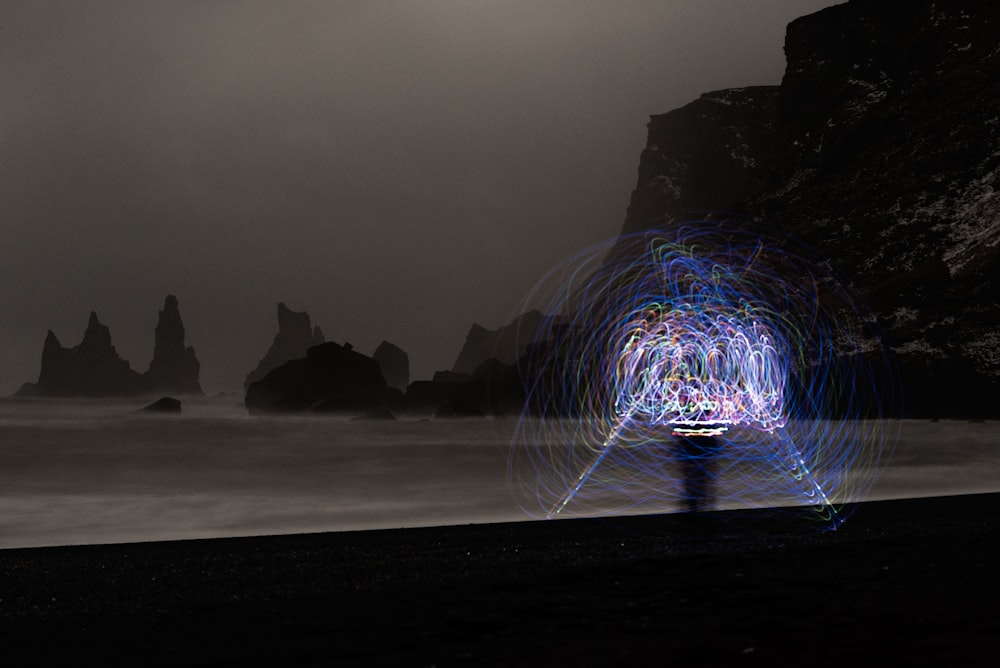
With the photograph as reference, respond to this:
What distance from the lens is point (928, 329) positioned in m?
130

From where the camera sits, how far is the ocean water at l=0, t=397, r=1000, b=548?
39844 millimetres

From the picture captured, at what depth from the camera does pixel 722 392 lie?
37.2 m

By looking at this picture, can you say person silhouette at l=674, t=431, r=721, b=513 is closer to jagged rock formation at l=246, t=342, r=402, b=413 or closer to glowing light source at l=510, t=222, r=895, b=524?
glowing light source at l=510, t=222, r=895, b=524

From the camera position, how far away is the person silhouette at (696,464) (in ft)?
121

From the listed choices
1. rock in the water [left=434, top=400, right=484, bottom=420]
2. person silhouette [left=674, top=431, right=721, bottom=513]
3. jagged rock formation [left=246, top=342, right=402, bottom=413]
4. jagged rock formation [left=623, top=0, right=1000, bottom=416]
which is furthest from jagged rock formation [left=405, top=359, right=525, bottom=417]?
person silhouette [left=674, top=431, right=721, bottom=513]

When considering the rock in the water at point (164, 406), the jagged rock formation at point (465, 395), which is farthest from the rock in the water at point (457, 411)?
the rock in the water at point (164, 406)

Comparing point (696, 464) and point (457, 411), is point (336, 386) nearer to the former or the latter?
point (457, 411)

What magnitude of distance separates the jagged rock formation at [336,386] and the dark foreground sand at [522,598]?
491ft

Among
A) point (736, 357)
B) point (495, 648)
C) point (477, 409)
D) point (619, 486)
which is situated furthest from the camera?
point (477, 409)

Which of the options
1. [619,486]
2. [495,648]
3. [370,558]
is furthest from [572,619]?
[619,486]

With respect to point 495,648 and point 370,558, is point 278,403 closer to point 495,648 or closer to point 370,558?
point 370,558

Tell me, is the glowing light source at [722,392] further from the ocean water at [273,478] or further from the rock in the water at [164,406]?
the rock in the water at [164,406]

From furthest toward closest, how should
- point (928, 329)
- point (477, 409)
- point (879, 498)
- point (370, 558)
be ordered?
point (477, 409) → point (928, 329) → point (879, 498) → point (370, 558)

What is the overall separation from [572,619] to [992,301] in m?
120
